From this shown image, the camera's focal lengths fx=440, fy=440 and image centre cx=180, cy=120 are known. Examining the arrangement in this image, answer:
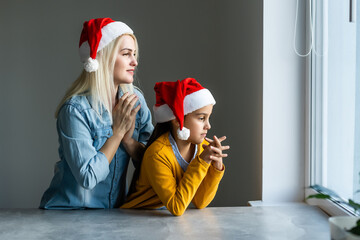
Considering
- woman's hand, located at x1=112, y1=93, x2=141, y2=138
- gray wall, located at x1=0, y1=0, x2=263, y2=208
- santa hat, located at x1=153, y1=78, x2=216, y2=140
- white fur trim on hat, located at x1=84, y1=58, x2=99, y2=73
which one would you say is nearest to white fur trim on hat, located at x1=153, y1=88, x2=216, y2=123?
santa hat, located at x1=153, y1=78, x2=216, y2=140

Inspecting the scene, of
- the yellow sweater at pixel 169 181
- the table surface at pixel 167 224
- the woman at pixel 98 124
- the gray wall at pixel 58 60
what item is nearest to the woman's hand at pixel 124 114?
the woman at pixel 98 124

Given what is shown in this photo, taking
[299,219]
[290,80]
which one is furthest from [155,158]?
[290,80]

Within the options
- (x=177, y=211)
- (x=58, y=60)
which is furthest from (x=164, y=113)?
(x=58, y=60)

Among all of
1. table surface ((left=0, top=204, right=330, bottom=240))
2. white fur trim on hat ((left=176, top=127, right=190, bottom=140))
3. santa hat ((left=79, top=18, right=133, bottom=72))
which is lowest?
table surface ((left=0, top=204, right=330, bottom=240))

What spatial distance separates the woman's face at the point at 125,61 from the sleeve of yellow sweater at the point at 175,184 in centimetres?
33

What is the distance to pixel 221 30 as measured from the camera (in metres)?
2.71

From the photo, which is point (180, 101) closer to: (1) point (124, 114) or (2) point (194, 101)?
(2) point (194, 101)

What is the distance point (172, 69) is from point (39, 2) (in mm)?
1033

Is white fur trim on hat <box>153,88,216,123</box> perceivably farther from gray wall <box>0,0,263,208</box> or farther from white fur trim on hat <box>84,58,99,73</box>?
gray wall <box>0,0,263,208</box>

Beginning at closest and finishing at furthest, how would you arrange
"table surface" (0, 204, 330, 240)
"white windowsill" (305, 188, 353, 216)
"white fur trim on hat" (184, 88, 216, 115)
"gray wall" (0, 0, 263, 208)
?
"table surface" (0, 204, 330, 240)
"white windowsill" (305, 188, 353, 216)
"white fur trim on hat" (184, 88, 216, 115)
"gray wall" (0, 0, 263, 208)

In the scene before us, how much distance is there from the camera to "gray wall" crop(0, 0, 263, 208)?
2.85m

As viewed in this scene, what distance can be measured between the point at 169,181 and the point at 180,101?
26 cm

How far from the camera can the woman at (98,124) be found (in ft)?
4.73

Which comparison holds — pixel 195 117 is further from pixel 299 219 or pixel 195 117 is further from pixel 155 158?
A: pixel 299 219
